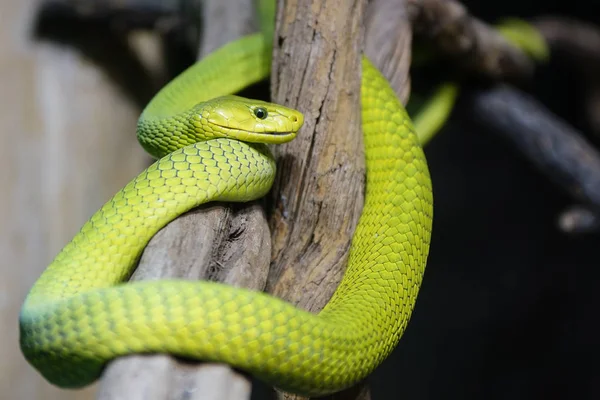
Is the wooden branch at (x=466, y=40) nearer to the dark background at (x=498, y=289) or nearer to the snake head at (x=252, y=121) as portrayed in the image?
the dark background at (x=498, y=289)

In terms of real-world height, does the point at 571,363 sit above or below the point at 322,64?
below

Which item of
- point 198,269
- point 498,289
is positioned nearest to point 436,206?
point 498,289

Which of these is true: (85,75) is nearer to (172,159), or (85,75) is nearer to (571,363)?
(172,159)

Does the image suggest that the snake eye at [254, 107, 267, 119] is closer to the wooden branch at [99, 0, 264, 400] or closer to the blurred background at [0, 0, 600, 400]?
the wooden branch at [99, 0, 264, 400]

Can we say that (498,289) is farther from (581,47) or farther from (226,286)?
(226,286)

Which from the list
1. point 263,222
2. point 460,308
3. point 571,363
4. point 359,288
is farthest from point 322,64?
point 571,363

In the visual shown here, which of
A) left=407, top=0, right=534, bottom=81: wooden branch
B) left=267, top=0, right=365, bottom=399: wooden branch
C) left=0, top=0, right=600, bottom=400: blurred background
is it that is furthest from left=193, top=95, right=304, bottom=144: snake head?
left=0, top=0, right=600, bottom=400: blurred background

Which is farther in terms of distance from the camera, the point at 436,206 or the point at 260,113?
the point at 436,206
